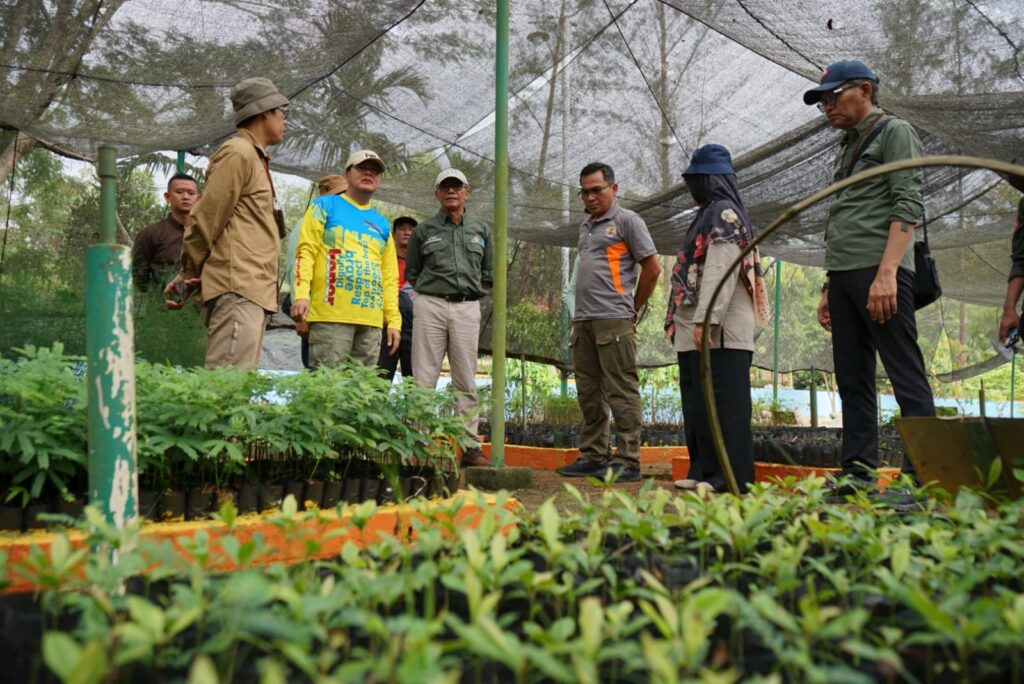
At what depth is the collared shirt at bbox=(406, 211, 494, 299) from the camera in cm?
470

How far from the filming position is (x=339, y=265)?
3996 mm

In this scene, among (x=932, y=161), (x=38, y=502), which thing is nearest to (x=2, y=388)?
(x=38, y=502)

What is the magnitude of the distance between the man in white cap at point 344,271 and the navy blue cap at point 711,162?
146 cm

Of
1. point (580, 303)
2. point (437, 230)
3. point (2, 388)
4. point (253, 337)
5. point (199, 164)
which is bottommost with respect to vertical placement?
point (2, 388)

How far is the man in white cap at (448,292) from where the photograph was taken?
15.4 feet

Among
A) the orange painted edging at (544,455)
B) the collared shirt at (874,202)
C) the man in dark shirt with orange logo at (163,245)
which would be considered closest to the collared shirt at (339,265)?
A: the man in dark shirt with orange logo at (163,245)

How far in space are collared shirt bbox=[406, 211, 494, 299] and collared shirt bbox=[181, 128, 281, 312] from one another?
4.31 ft

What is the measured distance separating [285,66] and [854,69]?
3469 mm

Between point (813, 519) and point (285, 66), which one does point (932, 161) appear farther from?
point (285, 66)

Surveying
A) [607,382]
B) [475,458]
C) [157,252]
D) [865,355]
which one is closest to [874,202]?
[865,355]

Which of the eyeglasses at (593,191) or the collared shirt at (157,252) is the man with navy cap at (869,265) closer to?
the eyeglasses at (593,191)

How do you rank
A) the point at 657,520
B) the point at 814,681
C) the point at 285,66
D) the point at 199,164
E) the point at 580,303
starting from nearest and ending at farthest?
the point at 814,681
the point at 657,520
the point at 580,303
the point at 285,66
the point at 199,164

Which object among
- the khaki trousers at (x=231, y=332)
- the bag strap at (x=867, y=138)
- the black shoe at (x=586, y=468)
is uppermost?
the bag strap at (x=867, y=138)

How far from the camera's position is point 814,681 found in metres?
0.89
